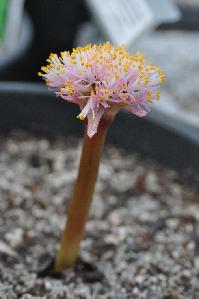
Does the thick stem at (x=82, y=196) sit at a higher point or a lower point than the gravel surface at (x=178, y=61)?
lower

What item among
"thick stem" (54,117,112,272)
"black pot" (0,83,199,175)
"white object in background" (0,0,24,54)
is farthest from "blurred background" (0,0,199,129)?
"thick stem" (54,117,112,272)

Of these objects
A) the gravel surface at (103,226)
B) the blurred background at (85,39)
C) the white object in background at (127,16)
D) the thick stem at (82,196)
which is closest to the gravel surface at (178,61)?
the blurred background at (85,39)

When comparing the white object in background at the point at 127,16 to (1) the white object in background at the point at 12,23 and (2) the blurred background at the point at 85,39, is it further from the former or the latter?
(1) the white object in background at the point at 12,23

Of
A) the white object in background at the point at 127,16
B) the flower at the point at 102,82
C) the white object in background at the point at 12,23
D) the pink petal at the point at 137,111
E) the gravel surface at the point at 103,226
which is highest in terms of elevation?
the white object in background at the point at 127,16

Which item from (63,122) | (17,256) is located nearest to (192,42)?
(63,122)

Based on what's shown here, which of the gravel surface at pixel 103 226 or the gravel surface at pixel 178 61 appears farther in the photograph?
the gravel surface at pixel 178 61

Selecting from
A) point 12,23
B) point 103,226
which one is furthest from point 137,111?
point 12,23

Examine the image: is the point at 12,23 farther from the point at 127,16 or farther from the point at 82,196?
the point at 82,196
